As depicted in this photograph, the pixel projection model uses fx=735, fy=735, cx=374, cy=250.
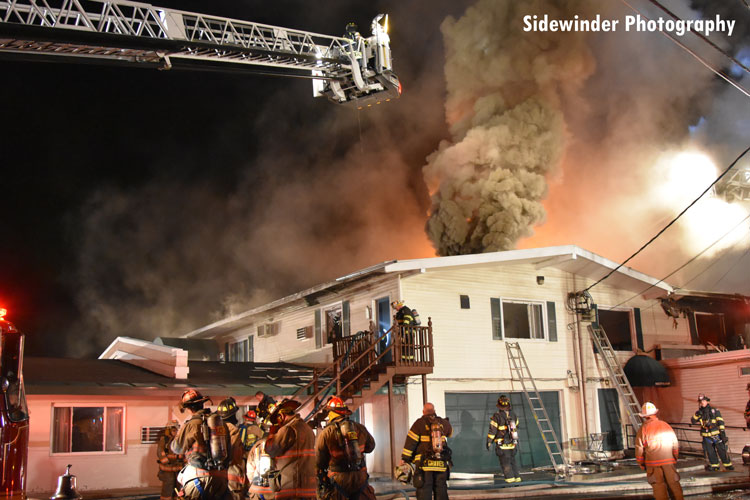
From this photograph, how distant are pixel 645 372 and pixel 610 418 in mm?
1603

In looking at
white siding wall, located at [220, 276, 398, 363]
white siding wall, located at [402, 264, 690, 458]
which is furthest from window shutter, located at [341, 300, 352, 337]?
white siding wall, located at [402, 264, 690, 458]

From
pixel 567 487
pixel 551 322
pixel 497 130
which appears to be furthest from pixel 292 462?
pixel 497 130

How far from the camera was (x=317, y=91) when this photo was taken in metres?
18.9

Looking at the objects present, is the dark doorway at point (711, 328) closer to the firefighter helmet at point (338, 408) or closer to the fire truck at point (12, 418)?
the firefighter helmet at point (338, 408)

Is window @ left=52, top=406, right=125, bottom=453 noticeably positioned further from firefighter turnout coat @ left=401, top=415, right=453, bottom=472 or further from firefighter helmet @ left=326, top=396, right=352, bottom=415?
firefighter helmet @ left=326, top=396, right=352, bottom=415

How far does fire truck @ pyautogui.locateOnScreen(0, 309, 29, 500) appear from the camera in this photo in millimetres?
6262

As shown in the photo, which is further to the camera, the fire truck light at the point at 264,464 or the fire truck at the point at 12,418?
the fire truck light at the point at 264,464

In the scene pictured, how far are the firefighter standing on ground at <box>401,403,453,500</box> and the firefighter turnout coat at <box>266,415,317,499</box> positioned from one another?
103 inches

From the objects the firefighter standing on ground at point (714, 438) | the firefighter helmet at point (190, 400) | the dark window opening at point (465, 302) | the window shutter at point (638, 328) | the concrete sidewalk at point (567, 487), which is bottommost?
the concrete sidewalk at point (567, 487)

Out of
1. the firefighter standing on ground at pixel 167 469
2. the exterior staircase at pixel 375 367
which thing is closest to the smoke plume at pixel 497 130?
the exterior staircase at pixel 375 367

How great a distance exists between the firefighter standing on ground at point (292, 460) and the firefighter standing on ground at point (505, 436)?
7744mm

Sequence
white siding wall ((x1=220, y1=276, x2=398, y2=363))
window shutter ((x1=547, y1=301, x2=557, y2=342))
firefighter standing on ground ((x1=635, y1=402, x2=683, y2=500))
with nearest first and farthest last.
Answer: firefighter standing on ground ((x1=635, y1=402, x2=683, y2=500)) < white siding wall ((x1=220, y1=276, x2=398, y2=363)) < window shutter ((x1=547, y1=301, x2=557, y2=342))

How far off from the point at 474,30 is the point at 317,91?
674 inches

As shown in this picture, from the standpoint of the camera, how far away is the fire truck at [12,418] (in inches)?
247
